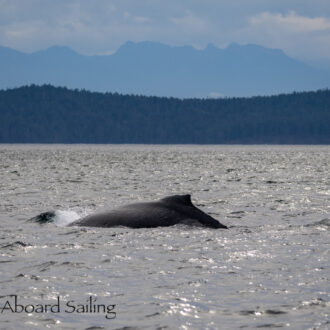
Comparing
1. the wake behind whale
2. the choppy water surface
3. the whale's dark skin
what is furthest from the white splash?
the whale's dark skin

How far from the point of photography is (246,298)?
12.9 m

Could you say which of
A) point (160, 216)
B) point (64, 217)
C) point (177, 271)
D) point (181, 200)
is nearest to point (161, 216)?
point (160, 216)

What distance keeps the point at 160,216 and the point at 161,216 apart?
0.11 feet

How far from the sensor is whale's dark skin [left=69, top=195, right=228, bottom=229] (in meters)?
21.8

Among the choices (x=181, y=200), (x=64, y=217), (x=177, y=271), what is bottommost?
(x=177, y=271)

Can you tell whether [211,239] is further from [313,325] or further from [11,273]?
[313,325]

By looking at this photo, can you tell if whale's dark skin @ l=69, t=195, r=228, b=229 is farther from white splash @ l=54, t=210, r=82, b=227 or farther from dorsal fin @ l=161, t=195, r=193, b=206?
white splash @ l=54, t=210, r=82, b=227

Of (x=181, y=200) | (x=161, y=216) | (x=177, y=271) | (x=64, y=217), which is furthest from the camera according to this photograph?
(x=64, y=217)

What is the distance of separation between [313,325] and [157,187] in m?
34.0

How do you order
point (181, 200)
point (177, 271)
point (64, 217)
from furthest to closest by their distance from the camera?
point (64, 217), point (181, 200), point (177, 271)

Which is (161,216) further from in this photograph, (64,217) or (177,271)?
(177,271)

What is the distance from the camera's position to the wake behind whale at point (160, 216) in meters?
21.8

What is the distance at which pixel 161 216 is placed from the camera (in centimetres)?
2202

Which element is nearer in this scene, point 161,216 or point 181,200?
point 181,200
